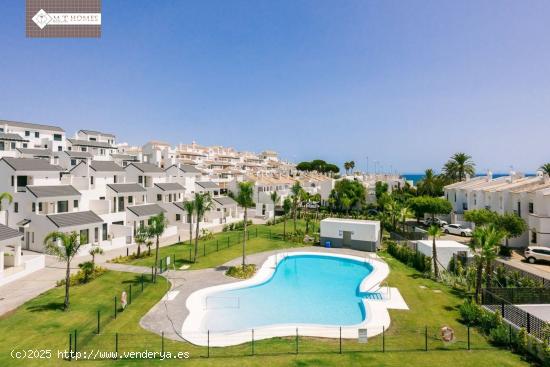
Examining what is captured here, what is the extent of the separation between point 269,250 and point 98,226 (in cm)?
1980

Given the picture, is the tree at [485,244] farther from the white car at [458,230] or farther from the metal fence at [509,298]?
the white car at [458,230]

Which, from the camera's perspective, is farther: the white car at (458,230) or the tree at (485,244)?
the white car at (458,230)

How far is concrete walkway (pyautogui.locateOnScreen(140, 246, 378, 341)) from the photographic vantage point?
17.4 metres

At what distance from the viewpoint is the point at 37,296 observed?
2117cm

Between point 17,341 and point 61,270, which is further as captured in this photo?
point 61,270

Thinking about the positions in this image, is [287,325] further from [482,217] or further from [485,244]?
[482,217]

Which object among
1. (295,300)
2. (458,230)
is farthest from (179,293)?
(458,230)

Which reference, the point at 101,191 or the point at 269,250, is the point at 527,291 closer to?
the point at 269,250

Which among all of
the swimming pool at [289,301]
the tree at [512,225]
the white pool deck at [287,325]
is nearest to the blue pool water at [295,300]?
the swimming pool at [289,301]

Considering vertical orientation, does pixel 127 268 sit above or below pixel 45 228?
below

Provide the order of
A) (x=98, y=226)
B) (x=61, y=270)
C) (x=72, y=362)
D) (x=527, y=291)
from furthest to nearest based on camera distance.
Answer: (x=98, y=226) → (x=61, y=270) → (x=527, y=291) → (x=72, y=362)

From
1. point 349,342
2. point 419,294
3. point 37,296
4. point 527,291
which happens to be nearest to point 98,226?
point 37,296

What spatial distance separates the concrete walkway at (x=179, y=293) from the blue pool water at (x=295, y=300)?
5.44ft

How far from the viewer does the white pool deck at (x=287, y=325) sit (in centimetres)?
1642
